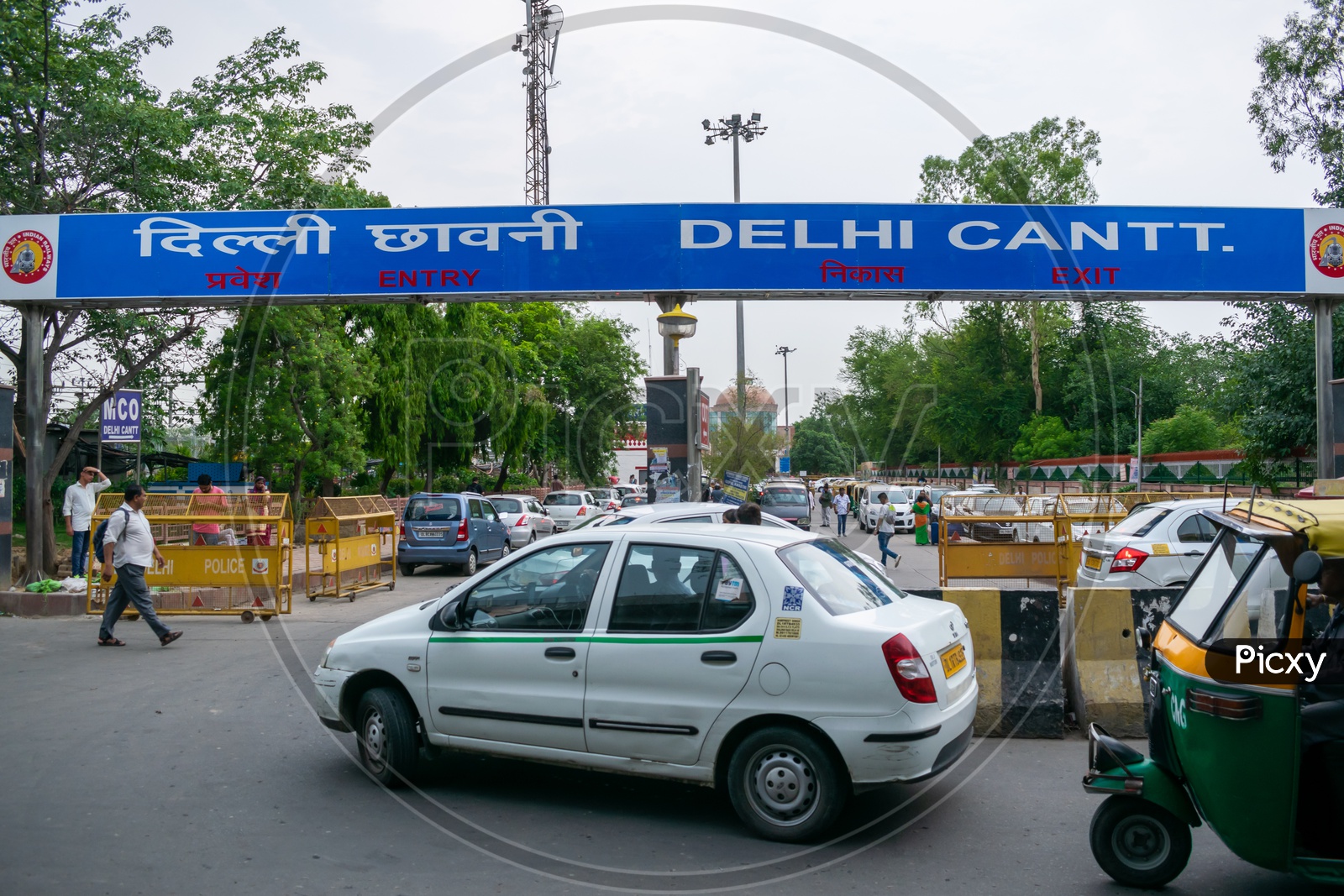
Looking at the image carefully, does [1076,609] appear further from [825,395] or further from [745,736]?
[825,395]

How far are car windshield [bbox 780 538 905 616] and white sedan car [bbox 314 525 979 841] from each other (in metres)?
0.01

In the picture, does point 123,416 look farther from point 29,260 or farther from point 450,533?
point 450,533

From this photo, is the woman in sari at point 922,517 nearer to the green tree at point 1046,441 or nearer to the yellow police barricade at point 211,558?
the yellow police barricade at point 211,558

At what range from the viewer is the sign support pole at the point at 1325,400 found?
1381 cm

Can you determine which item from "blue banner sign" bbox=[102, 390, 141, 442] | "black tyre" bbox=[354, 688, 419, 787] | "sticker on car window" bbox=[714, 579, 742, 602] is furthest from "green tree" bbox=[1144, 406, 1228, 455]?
"black tyre" bbox=[354, 688, 419, 787]

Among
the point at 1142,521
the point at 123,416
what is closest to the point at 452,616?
the point at 1142,521

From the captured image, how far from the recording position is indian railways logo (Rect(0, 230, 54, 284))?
47.7ft

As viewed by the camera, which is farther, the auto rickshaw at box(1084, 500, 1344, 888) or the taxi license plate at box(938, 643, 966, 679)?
the taxi license plate at box(938, 643, 966, 679)

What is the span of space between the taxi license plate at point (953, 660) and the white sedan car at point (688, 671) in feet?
0.05

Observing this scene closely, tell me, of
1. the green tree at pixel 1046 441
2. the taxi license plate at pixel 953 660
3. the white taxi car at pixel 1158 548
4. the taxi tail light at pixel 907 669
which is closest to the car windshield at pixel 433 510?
the white taxi car at pixel 1158 548

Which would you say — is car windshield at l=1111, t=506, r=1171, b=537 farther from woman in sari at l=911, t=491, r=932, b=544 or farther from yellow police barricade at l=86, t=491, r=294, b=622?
woman in sari at l=911, t=491, r=932, b=544

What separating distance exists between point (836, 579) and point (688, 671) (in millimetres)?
1003

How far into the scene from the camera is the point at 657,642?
526 cm

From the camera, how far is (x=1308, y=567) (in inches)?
146
